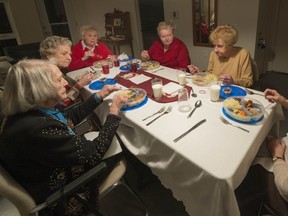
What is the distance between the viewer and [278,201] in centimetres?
102

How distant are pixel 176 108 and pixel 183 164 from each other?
48cm

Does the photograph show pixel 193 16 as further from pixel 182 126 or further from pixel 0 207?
pixel 0 207

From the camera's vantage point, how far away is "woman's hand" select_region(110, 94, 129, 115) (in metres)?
1.37

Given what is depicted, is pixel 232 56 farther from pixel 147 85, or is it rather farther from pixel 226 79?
pixel 147 85

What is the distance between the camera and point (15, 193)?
3.16ft

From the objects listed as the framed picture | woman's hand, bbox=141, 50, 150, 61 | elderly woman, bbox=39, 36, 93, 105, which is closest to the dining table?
elderly woman, bbox=39, 36, 93, 105

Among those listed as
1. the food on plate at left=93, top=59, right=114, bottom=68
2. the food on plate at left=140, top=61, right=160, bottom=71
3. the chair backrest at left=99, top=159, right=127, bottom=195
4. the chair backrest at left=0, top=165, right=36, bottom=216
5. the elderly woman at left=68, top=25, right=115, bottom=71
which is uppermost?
the elderly woman at left=68, top=25, right=115, bottom=71

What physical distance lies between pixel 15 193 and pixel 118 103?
76cm

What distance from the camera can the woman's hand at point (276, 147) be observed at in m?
1.19

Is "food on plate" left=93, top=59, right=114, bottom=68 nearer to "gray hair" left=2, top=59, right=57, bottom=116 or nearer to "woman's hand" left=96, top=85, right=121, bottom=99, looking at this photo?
"woman's hand" left=96, top=85, right=121, bottom=99

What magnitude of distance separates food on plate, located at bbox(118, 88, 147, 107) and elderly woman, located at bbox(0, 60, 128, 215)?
0.47m

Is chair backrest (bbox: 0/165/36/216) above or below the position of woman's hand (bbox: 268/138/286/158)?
above

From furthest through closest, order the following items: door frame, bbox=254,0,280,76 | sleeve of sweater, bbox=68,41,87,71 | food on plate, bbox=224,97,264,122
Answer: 1. door frame, bbox=254,0,280,76
2. sleeve of sweater, bbox=68,41,87,71
3. food on plate, bbox=224,97,264,122

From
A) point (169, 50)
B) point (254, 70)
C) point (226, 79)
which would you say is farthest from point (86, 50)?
point (254, 70)
